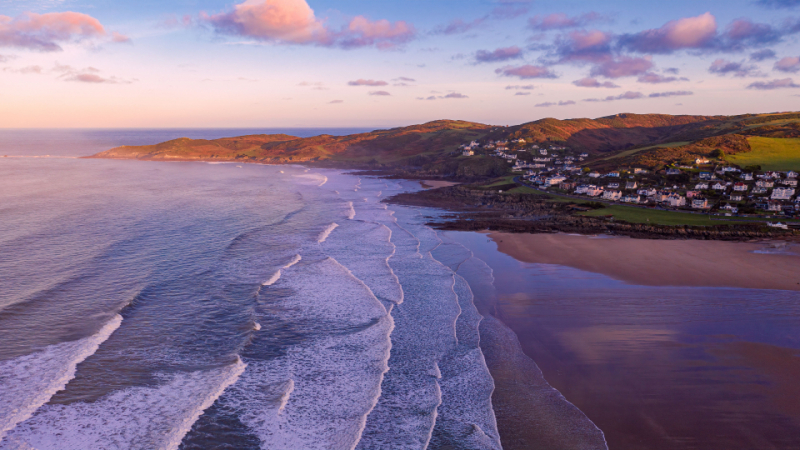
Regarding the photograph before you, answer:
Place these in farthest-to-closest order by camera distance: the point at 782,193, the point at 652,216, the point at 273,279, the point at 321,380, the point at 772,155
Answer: the point at 772,155 < the point at 782,193 < the point at 652,216 < the point at 273,279 < the point at 321,380

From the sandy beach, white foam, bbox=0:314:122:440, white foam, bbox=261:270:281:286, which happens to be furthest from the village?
white foam, bbox=0:314:122:440

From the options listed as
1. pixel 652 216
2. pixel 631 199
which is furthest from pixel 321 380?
pixel 631 199

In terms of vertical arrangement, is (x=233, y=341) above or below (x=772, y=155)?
below

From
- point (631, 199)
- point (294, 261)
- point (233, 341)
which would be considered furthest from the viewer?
point (631, 199)

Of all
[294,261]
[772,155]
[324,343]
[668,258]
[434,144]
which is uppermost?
[434,144]

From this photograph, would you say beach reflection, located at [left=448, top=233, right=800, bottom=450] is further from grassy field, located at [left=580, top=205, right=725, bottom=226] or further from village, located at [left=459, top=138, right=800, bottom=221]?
village, located at [left=459, top=138, right=800, bottom=221]

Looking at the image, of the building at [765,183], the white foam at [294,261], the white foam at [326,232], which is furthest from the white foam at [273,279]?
the building at [765,183]

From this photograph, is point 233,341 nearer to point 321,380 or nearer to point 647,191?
point 321,380
